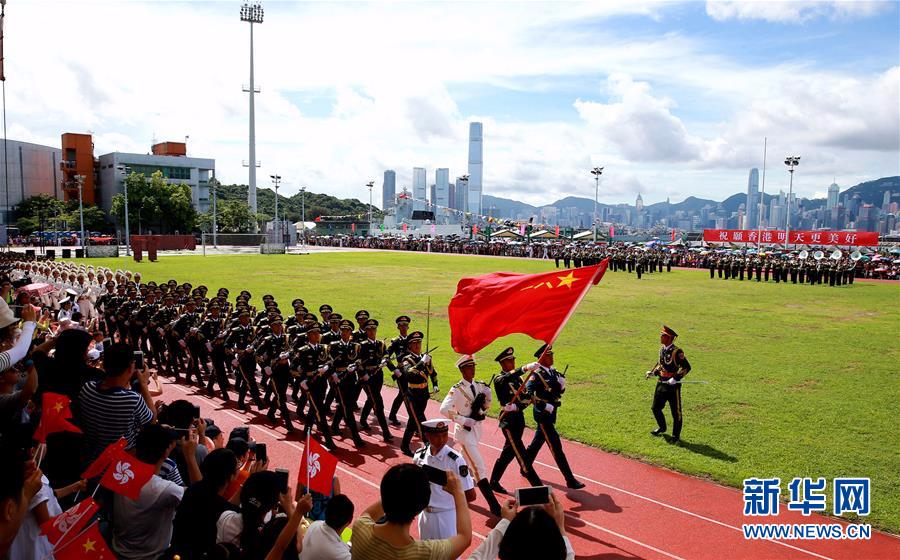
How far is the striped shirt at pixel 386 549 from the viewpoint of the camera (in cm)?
337

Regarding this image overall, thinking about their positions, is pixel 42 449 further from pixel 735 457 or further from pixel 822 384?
pixel 822 384

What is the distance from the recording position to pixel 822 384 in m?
13.3

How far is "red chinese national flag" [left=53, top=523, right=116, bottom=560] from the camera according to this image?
3.48 meters

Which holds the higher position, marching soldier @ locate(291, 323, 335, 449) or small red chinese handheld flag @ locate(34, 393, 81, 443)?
small red chinese handheld flag @ locate(34, 393, 81, 443)

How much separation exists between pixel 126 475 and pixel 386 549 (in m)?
1.77

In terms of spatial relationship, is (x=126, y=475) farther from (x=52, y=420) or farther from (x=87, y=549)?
(x=52, y=420)

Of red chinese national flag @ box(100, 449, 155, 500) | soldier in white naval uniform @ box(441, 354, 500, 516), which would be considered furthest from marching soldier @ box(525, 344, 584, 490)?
red chinese national flag @ box(100, 449, 155, 500)

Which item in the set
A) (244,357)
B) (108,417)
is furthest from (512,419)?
(244,357)

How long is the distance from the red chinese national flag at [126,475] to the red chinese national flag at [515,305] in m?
4.54

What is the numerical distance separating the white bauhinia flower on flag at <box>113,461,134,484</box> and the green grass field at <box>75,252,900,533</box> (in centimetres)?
708

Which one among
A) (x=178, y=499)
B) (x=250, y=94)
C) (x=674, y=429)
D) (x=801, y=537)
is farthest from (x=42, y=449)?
(x=250, y=94)

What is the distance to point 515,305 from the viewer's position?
824cm

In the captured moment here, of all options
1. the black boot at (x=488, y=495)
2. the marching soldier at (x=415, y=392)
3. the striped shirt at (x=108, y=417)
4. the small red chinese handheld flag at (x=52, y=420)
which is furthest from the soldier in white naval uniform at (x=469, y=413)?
the small red chinese handheld flag at (x=52, y=420)

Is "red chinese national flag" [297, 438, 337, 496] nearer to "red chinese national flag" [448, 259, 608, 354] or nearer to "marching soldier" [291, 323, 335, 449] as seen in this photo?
"red chinese national flag" [448, 259, 608, 354]
